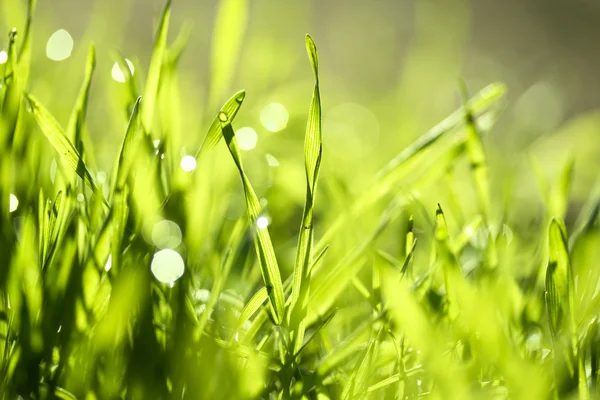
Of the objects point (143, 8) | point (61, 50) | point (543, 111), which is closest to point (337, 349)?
point (61, 50)

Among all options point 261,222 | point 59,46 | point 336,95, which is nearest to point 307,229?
point 261,222

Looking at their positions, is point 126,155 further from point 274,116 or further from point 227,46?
point 274,116

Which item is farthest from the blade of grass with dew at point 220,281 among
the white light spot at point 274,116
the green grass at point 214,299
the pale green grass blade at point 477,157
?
the white light spot at point 274,116

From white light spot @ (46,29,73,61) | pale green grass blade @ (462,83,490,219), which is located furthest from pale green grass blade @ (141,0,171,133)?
white light spot @ (46,29,73,61)

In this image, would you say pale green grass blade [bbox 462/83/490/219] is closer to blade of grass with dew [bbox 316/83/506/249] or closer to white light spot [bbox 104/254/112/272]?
blade of grass with dew [bbox 316/83/506/249]

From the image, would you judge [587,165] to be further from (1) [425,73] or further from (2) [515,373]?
(2) [515,373]

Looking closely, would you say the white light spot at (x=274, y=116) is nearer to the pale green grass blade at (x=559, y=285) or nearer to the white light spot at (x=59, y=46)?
the white light spot at (x=59, y=46)
